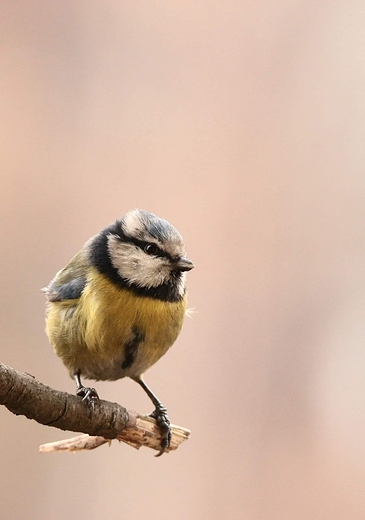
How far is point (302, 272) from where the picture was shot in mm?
2168

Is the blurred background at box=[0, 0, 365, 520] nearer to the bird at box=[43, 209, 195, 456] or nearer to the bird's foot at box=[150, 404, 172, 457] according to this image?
the bird's foot at box=[150, 404, 172, 457]

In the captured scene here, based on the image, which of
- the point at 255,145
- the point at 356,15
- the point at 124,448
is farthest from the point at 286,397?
the point at 356,15

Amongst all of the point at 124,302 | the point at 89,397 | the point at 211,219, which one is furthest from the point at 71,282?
the point at 211,219

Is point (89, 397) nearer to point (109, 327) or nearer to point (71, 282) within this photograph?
point (109, 327)

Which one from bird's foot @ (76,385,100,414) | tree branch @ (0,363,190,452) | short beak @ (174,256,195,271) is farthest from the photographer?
short beak @ (174,256,195,271)

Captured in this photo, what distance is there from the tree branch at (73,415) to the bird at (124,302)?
107mm

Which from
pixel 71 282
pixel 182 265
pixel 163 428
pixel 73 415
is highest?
pixel 182 265

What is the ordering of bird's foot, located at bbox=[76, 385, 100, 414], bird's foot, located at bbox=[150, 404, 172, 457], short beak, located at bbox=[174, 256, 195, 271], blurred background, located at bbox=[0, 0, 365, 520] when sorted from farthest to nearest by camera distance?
blurred background, located at bbox=[0, 0, 365, 520] → bird's foot, located at bbox=[150, 404, 172, 457] → short beak, located at bbox=[174, 256, 195, 271] → bird's foot, located at bbox=[76, 385, 100, 414]

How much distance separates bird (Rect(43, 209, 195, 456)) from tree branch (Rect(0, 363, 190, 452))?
0.35ft

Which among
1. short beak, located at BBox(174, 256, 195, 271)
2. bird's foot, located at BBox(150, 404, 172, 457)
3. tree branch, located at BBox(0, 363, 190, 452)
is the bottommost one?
bird's foot, located at BBox(150, 404, 172, 457)

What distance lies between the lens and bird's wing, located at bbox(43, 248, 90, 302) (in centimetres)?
113

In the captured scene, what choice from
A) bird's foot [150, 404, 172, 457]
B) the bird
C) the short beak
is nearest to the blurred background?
bird's foot [150, 404, 172, 457]

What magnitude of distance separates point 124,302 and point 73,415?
23 cm

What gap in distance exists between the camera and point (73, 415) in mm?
912
